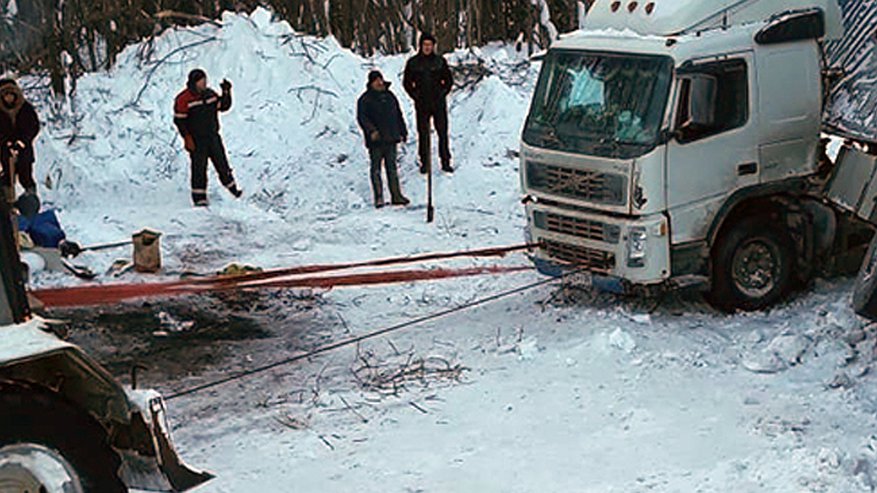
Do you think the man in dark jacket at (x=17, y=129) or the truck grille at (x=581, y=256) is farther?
the man in dark jacket at (x=17, y=129)

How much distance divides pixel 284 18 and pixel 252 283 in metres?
13.2

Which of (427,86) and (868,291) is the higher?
(427,86)

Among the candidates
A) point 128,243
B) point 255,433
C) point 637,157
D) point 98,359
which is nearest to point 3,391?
point 255,433

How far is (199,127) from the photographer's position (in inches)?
703

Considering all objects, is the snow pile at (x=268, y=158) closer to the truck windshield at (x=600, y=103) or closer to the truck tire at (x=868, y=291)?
the truck windshield at (x=600, y=103)

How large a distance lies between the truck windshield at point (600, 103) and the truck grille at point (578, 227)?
64cm

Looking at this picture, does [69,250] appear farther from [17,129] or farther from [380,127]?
[380,127]

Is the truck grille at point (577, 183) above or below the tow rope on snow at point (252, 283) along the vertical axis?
above

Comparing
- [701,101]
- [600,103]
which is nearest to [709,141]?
[701,101]

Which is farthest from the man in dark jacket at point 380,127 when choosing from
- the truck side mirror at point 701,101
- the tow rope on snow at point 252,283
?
the truck side mirror at point 701,101

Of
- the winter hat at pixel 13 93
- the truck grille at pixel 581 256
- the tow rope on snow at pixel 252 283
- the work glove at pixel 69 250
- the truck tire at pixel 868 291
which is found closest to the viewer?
the truck tire at pixel 868 291

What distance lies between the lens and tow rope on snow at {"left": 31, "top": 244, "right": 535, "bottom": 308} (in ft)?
41.0

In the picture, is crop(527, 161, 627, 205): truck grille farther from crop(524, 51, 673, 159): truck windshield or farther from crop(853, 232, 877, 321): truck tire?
crop(853, 232, 877, 321): truck tire

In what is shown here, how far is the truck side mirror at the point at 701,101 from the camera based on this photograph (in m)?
11.7
